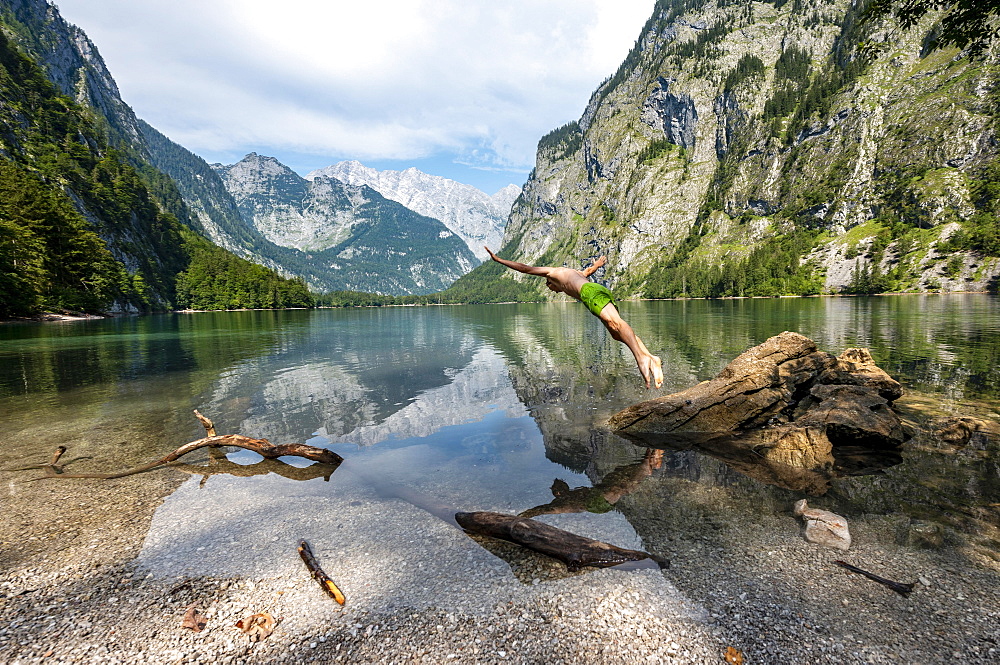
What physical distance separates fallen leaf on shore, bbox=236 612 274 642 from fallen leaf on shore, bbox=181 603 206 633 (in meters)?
0.49

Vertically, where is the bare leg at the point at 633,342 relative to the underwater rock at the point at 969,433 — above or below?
above

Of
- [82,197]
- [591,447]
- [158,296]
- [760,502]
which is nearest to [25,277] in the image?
[82,197]

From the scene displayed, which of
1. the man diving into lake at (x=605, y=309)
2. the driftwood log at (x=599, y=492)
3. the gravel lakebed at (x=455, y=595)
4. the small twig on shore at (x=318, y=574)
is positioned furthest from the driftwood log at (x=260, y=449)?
the man diving into lake at (x=605, y=309)

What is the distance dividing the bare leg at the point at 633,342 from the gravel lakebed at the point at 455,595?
3.32 metres

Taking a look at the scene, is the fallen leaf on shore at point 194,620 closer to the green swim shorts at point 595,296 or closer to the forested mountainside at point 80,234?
the green swim shorts at point 595,296

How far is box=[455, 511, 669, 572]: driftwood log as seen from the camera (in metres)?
7.27

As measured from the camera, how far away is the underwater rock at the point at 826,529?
7.80 m

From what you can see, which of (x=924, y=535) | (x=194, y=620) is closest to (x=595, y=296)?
(x=924, y=535)

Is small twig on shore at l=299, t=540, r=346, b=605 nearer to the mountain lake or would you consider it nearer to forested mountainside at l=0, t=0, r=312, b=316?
the mountain lake

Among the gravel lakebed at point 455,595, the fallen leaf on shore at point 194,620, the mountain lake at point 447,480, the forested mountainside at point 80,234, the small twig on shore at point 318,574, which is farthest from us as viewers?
the forested mountainside at point 80,234

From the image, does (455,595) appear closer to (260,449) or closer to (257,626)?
(257,626)

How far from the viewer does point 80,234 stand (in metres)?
90.6

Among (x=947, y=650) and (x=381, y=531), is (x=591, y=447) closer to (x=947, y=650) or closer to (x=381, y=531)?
(x=381, y=531)

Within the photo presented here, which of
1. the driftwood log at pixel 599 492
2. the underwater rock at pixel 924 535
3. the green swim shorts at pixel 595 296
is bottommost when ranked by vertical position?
the driftwood log at pixel 599 492
